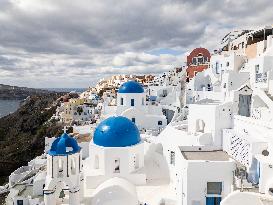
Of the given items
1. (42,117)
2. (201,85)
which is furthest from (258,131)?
(42,117)

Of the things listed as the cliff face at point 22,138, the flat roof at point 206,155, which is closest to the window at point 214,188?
the flat roof at point 206,155

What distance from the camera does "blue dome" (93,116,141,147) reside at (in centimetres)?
1902

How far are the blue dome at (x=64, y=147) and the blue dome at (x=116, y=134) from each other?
9.17 ft

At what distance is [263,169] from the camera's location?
12.6 metres

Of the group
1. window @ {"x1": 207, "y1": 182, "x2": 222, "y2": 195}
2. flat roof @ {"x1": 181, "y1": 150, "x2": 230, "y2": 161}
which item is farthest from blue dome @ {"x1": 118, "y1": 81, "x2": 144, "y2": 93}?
window @ {"x1": 207, "y1": 182, "x2": 222, "y2": 195}

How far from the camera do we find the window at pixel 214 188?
1398 cm

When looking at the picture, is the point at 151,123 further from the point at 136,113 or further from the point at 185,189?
the point at 185,189

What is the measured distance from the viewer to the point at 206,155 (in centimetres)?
1583

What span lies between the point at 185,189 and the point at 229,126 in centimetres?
656

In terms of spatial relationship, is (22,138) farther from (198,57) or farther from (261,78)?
(261,78)

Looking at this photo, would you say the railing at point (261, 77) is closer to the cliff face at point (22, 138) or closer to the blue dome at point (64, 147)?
the blue dome at point (64, 147)

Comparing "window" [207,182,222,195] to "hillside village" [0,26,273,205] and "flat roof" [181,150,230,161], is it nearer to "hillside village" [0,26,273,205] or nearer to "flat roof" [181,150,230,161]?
"hillside village" [0,26,273,205]

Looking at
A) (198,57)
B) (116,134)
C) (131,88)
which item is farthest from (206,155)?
(198,57)

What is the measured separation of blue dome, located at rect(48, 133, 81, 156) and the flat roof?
6.11 metres
